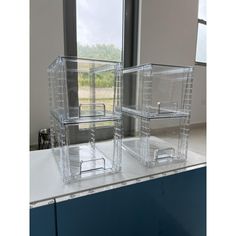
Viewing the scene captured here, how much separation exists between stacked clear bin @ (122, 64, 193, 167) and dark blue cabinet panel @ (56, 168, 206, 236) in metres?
0.12

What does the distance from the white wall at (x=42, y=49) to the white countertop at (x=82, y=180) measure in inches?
26.2

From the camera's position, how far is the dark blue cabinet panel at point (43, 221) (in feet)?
2.01

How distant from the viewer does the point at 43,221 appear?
2.06 feet

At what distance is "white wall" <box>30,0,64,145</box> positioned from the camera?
155 cm

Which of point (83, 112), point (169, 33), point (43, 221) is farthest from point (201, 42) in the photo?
point (43, 221)

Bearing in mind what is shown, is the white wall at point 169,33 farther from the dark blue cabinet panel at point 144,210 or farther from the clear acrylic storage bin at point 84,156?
the dark blue cabinet panel at point 144,210

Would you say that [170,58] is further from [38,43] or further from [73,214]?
[73,214]

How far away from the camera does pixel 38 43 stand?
1.57 m

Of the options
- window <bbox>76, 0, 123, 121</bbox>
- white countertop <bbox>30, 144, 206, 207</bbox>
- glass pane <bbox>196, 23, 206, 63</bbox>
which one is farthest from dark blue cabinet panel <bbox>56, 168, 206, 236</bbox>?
glass pane <bbox>196, 23, 206, 63</bbox>

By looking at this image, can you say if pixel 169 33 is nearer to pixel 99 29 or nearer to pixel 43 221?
pixel 99 29

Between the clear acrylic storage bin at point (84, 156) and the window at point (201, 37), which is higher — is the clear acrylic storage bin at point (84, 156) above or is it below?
below

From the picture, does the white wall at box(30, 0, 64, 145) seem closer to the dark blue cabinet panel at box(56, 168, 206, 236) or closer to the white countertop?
the white countertop

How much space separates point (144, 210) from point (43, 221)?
1.30ft

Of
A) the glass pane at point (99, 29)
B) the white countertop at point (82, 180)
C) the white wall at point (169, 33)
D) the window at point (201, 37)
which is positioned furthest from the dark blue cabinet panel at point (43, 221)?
the window at point (201, 37)
